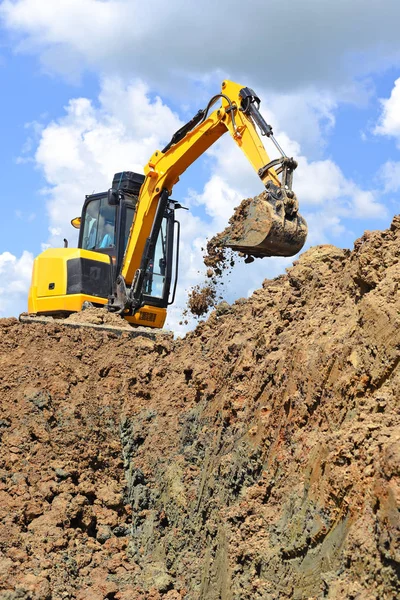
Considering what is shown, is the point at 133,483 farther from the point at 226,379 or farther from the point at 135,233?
the point at 135,233

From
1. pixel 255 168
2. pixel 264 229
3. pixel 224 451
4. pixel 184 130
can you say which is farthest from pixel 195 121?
pixel 224 451

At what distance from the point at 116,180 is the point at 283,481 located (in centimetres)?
849

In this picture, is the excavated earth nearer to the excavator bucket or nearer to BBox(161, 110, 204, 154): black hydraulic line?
the excavator bucket

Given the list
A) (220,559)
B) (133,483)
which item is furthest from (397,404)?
(133,483)

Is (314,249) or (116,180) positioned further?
(116,180)

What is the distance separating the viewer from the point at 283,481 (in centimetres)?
470

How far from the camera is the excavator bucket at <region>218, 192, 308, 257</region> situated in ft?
27.2

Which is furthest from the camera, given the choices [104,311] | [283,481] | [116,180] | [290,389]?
[116,180]

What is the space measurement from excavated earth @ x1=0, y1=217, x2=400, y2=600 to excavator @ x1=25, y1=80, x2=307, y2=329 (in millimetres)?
2528

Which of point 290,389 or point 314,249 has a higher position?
point 314,249

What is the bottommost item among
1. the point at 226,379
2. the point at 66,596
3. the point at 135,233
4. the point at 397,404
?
the point at 66,596

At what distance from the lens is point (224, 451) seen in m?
5.85

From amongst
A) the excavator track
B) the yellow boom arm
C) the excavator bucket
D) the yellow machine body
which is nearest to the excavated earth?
the excavator bucket

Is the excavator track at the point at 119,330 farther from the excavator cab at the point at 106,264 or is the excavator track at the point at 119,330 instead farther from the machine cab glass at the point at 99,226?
the machine cab glass at the point at 99,226
